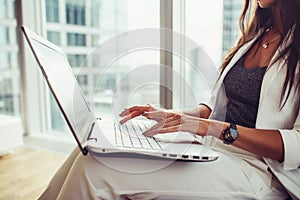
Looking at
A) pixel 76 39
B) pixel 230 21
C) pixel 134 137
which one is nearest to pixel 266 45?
pixel 134 137

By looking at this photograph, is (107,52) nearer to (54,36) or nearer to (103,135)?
(54,36)

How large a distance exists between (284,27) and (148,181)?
22.5 inches

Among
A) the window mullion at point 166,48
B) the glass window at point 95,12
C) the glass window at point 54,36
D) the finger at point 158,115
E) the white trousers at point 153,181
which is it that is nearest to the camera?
the white trousers at point 153,181

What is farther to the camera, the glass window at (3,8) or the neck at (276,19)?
the glass window at (3,8)


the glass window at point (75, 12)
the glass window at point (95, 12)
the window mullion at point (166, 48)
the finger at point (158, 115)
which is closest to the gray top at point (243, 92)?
the finger at point (158, 115)

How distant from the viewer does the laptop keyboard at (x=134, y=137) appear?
2.53 ft

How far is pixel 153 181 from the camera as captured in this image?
0.72 m

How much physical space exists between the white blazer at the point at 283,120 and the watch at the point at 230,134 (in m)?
0.08

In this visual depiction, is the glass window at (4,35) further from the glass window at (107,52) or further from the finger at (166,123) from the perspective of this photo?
the finger at (166,123)

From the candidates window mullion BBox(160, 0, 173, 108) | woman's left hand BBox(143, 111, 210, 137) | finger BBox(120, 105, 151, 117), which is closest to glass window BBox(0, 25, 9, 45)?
window mullion BBox(160, 0, 173, 108)

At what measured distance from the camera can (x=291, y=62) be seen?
0.79m

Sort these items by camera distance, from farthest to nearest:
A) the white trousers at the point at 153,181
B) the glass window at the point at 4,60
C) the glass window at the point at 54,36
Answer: the glass window at the point at 4,60, the glass window at the point at 54,36, the white trousers at the point at 153,181

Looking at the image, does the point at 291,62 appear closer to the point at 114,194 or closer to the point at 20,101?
the point at 114,194

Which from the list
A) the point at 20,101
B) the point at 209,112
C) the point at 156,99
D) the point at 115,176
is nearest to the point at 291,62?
the point at 209,112
